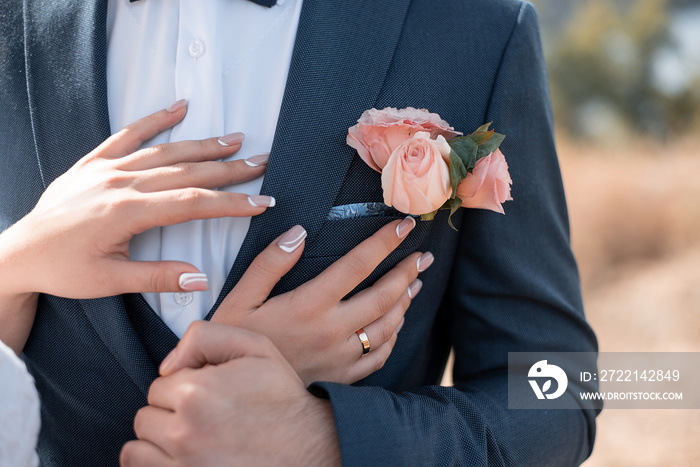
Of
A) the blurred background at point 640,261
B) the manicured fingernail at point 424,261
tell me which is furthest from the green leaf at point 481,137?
the blurred background at point 640,261

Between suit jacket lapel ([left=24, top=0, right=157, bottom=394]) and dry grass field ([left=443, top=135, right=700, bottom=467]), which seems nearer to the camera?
suit jacket lapel ([left=24, top=0, right=157, bottom=394])

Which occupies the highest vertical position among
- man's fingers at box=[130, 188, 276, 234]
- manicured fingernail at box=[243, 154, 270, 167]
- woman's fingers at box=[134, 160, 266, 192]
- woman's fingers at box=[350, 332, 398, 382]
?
manicured fingernail at box=[243, 154, 270, 167]

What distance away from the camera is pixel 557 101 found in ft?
109

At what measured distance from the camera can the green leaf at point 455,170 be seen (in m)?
1.15

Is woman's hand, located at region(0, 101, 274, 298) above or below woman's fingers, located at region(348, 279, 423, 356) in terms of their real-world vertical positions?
above

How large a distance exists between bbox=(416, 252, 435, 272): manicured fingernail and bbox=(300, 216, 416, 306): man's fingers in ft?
0.41

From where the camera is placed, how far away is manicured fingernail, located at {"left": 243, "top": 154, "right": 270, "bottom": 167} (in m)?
1.20

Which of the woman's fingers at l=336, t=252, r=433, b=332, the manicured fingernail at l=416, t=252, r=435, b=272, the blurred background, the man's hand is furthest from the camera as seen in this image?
the blurred background

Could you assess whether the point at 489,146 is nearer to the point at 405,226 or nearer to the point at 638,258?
the point at 405,226

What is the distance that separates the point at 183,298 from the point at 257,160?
0.35 metres

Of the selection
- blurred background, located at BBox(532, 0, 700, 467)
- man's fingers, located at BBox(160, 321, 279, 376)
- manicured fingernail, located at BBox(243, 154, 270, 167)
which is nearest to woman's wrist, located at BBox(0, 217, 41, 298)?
man's fingers, located at BBox(160, 321, 279, 376)

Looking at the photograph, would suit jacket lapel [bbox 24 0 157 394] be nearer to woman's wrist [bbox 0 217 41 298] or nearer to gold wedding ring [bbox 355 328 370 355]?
woman's wrist [bbox 0 217 41 298]

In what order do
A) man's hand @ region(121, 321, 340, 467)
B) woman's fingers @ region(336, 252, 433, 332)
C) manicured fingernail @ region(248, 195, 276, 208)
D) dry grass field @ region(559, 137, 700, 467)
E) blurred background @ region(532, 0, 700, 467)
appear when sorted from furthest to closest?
dry grass field @ region(559, 137, 700, 467), blurred background @ region(532, 0, 700, 467), woman's fingers @ region(336, 252, 433, 332), manicured fingernail @ region(248, 195, 276, 208), man's hand @ region(121, 321, 340, 467)

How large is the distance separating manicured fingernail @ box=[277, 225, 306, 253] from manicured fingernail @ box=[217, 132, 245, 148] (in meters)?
0.23
